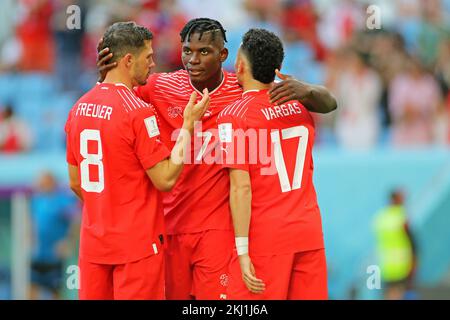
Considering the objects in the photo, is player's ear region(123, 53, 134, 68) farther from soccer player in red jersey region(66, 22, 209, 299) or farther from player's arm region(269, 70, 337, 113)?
player's arm region(269, 70, 337, 113)

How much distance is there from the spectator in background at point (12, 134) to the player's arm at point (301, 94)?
7.85m

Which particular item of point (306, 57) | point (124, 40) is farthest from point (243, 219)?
point (306, 57)

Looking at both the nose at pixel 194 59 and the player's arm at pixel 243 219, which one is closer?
the player's arm at pixel 243 219

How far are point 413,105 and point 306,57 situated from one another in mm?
1659

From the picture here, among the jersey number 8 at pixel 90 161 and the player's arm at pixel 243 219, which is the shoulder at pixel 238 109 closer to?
the player's arm at pixel 243 219

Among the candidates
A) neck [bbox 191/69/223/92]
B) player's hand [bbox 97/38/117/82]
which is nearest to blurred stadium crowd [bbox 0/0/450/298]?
neck [bbox 191/69/223/92]

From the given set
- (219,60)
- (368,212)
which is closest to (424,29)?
(368,212)

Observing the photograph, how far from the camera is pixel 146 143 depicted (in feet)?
18.0

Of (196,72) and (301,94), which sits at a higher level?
(196,72)

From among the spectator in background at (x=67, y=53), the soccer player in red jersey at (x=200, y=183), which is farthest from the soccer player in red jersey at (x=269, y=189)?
the spectator in background at (x=67, y=53)

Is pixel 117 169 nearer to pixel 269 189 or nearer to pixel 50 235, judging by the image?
pixel 269 189

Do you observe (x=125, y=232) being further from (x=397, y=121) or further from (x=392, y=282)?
(x=397, y=121)

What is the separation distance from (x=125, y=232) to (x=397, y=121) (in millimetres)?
7772

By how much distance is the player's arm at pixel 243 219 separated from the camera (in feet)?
18.0
